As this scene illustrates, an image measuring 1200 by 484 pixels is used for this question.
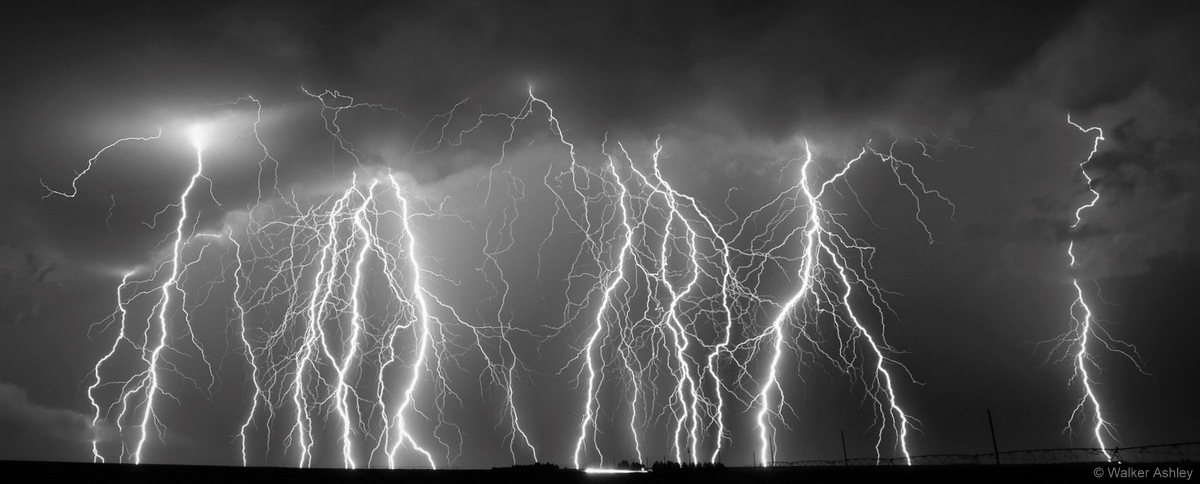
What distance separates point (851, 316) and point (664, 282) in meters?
6.09

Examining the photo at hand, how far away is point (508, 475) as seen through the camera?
12.2m

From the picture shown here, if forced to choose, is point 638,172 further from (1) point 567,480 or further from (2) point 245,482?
(2) point 245,482

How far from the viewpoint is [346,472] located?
1079 cm

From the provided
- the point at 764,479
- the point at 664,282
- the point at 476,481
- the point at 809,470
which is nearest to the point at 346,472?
the point at 476,481

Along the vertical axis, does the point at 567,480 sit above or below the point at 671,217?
below

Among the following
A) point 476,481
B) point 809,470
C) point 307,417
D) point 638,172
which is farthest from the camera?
point 638,172

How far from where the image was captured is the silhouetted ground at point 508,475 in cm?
921

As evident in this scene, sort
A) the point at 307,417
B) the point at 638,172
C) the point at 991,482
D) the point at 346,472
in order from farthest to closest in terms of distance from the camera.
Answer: the point at 638,172, the point at 307,417, the point at 991,482, the point at 346,472

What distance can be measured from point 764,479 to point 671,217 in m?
10.5

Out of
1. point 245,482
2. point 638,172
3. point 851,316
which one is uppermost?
point 638,172

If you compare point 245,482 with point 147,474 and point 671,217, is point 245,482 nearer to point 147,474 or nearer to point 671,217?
point 147,474

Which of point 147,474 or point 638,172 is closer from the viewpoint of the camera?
point 147,474

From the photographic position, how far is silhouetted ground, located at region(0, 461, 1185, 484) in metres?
9.21

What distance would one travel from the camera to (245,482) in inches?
396
